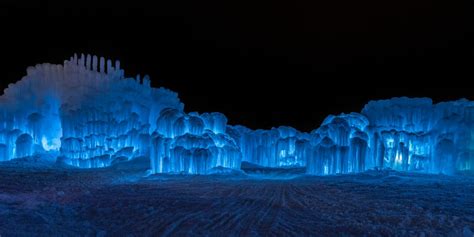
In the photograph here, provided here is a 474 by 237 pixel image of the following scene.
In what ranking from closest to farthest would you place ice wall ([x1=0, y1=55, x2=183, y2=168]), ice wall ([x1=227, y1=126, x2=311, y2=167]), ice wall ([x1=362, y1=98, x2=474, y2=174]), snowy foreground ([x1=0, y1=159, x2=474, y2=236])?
snowy foreground ([x1=0, y1=159, x2=474, y2=236])
ice wall ([x1=362, y1=98, x2=474, y2=174])
ice wall ([x1=0, y1=55, x2=183, y2=168])
ice wall ([x1=227, y1=126, x2=311, y2=167])

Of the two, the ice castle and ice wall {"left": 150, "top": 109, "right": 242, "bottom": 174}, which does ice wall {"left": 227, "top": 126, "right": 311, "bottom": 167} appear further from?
ice wall {"left": 150, "top": 109, "right": 242, "bottom": 174}

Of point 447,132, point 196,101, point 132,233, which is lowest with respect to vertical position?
point 132,233

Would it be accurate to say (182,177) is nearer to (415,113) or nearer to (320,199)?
(320,199)

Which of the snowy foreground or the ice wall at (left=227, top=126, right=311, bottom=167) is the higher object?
the ice wall at (left=227, top=126, right=311, bottom=167)

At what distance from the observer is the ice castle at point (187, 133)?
22609 millimetres

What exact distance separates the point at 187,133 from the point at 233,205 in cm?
1029

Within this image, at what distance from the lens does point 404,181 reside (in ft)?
62.8

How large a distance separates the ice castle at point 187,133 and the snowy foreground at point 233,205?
1.98 meters

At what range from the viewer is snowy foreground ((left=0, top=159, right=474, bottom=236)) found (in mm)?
10047

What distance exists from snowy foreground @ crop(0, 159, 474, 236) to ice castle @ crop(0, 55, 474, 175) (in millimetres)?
1982

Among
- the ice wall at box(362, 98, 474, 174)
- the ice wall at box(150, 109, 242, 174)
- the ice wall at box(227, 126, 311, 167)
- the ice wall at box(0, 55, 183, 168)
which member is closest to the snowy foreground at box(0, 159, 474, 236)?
the ice wall at box(150, 109, 242, 174)

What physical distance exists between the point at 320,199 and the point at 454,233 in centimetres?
528

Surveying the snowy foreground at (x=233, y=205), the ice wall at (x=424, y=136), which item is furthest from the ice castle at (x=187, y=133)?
the snowy foreground at (x=233, y=205)

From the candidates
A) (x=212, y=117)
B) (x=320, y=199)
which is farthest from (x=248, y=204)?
(x=212, y=117)
